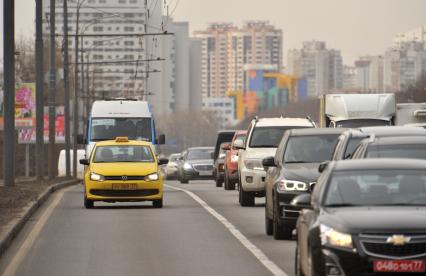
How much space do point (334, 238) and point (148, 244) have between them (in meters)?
8.89

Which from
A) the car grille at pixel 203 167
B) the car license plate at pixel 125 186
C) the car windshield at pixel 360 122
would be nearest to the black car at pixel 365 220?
the car license plate at pixel 125 186

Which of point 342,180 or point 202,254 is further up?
point 342,180

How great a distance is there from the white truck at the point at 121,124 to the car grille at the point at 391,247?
116ft

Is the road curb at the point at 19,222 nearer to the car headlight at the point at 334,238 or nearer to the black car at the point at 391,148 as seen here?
the black car at the point at 391,148

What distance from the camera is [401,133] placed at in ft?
67.1

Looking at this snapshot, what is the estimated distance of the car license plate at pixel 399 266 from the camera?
1347cm

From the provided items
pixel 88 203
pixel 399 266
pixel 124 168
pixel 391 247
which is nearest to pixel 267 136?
pixel 124 168

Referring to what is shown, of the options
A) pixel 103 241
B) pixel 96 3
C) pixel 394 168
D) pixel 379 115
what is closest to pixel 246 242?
pixel 103 241

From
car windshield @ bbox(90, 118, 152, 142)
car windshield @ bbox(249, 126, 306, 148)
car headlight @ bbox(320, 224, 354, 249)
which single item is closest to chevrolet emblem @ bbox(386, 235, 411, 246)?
car headlight @ bbox(320, 224, 354, 249)

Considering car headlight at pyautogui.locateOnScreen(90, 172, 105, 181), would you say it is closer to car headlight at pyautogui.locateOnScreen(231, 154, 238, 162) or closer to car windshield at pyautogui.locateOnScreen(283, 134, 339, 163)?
car windshield at pyautogui.locateOnScreen(283, 134, 339, 163)

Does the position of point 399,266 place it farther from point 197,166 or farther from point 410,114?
point 197,166

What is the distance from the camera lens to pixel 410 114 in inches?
1881

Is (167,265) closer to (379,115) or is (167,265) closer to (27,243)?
(27,243)

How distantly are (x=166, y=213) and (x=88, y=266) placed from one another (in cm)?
1256
